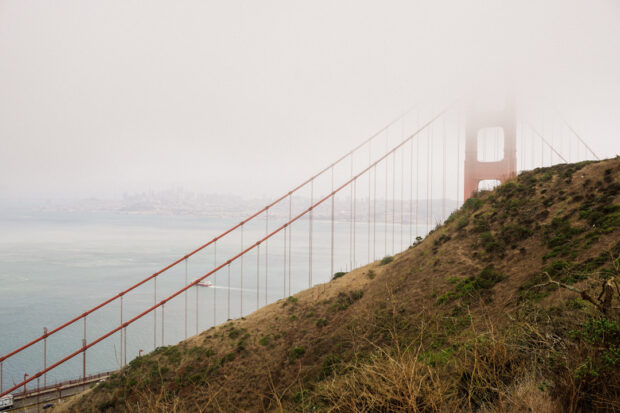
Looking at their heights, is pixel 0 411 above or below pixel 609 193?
below

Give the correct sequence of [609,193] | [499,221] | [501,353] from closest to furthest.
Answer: [501,353], [609,193], [499,221]

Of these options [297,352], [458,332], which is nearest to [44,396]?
[297,352]

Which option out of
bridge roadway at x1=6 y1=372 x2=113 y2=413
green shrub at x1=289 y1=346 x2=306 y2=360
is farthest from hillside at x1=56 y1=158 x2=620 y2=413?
bridge roadway at x1=6 y1=372 x2=113 y2=413

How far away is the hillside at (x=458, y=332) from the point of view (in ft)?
9.55

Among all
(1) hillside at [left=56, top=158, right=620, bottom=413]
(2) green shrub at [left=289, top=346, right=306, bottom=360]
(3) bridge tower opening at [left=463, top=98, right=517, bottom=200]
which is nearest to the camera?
(1) hillside at [left=56, top=158, right=620, bottom=413]

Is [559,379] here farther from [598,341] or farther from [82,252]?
[82,252]

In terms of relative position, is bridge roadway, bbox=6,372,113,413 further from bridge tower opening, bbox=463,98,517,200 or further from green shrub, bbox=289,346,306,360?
bridge tower opening, bbox=463,98,517,200

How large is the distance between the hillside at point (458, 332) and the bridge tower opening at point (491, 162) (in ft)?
11.6

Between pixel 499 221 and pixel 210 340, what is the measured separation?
57.3 ft

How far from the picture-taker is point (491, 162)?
2325cm

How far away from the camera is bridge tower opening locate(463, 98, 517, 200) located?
2302cm

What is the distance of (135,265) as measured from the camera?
101 metres

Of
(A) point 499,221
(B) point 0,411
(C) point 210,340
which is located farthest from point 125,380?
(A) point 499,221

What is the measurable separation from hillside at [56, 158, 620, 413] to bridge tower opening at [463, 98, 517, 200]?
3.52 meters
